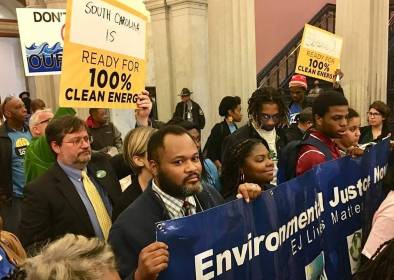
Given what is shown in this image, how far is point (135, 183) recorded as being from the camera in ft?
8.34

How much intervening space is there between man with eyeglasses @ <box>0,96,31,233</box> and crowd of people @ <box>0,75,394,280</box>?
0.01 m

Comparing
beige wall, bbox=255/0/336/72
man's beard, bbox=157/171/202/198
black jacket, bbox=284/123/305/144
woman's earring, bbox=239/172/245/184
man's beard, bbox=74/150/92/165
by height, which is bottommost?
woman's earring, bbox=239/172/245/184

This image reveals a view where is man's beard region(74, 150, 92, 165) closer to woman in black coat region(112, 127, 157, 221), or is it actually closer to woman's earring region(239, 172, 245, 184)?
woman in black coat region(112, 127, 157, 221)

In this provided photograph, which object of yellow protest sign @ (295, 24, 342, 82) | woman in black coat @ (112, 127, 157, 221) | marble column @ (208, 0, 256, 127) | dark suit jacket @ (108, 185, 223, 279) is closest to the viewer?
dark suit jacket @ (108, 185, 223, 279)

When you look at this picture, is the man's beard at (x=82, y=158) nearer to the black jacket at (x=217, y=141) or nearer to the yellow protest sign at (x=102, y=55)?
the yellow protest sign at (x=102, y=55)

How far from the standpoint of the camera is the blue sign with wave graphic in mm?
4516

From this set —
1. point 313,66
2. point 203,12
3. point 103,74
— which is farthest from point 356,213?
point 203,12

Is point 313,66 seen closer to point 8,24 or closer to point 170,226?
point 170,226

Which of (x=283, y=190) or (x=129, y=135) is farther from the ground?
(x=129, y=135)

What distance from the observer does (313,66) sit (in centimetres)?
545

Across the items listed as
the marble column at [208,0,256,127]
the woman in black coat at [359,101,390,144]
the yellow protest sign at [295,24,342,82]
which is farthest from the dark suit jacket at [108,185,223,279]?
the marble column at [208,0,256,127]

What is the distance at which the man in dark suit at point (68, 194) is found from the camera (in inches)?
91.4

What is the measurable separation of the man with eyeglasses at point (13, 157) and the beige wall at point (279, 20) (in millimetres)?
8180

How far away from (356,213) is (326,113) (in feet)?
2.27
